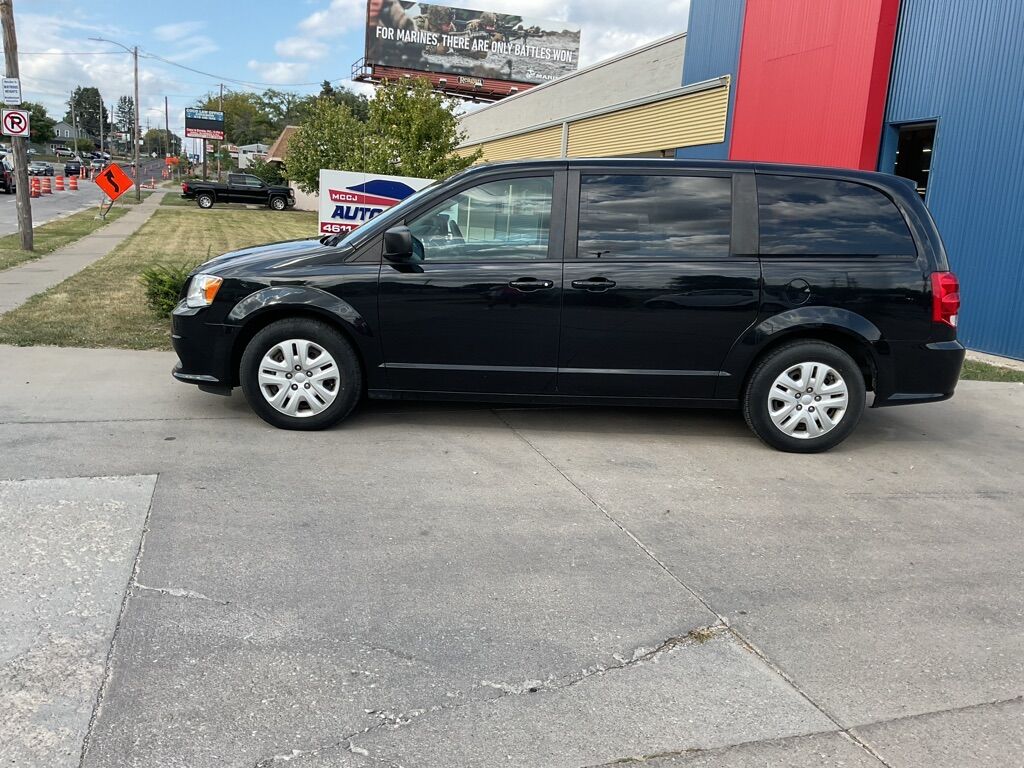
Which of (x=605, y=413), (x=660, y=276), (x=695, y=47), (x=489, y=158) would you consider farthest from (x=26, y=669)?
(x=489, y=158)

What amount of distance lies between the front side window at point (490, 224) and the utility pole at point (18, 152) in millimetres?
13861

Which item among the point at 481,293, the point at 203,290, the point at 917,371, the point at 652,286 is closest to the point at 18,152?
the point at 203,290

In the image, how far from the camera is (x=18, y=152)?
16.8 m

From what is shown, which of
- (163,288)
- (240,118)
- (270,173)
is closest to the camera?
(163,288)

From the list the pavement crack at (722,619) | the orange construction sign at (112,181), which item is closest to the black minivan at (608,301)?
the pavement crack at (722,619)

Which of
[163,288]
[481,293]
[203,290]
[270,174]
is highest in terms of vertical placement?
[270,174]

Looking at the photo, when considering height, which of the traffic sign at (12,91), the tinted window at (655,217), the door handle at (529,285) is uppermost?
the traffic sign at (12,91)

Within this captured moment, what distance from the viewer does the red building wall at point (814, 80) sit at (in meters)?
11.4

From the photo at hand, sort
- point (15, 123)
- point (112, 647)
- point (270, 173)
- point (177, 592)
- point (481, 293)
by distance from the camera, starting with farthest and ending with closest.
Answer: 1. point (270, 173)
2. point (15, 123)
3. point (481, 293)
4. point (177, 592)
5. point (112, 647)

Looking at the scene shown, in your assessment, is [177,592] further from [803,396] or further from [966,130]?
[966,130]

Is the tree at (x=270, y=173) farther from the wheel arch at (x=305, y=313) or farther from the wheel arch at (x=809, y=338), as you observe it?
the wheel arch at (x=809, y=338)

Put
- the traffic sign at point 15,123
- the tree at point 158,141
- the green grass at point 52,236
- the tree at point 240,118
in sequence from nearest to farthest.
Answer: the green grass at point 52,236, the traffic sign at point 15,123, the tree at point 240,118, the tree at point 158,141

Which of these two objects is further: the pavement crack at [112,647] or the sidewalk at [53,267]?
the sidewalk at [53,267]

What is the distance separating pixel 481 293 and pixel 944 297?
312 centimetres
